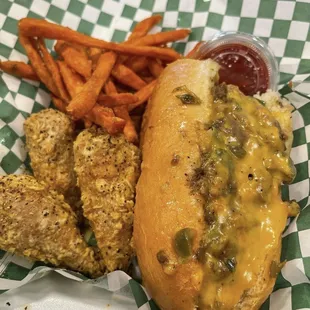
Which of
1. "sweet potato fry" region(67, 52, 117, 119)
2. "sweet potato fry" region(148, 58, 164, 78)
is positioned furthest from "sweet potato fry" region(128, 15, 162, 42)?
"sweet potato fry" region(67, 52, 117, 119)

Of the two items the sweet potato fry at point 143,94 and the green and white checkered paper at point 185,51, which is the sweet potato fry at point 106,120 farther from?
the green and white checkered paper at point 185,51

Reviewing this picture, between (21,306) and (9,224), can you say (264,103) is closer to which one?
(9,224)

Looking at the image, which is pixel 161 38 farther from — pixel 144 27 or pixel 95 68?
pixel 95 68

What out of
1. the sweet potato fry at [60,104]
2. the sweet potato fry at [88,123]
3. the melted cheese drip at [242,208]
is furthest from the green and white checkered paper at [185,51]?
the sweet potato fry at [88,123]

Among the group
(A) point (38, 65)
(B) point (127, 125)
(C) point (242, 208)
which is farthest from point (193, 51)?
(C) point (242, 208)

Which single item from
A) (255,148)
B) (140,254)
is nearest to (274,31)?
(255,148)
